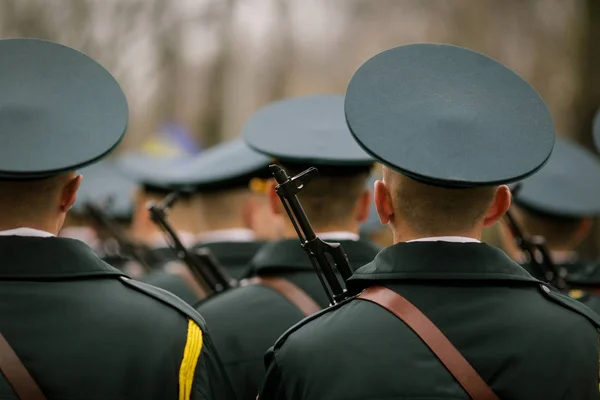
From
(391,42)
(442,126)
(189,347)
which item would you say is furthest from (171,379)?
(391,42)

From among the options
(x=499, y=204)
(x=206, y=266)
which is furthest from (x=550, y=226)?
(x=499, y=204)

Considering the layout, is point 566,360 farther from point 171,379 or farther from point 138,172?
point 138,172

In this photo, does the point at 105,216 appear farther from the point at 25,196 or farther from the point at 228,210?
the point at 25,196


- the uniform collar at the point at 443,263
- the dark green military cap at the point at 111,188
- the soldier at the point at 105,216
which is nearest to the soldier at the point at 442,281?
the uniform collar at the point at 443,263

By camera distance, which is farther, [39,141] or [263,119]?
[263,119]

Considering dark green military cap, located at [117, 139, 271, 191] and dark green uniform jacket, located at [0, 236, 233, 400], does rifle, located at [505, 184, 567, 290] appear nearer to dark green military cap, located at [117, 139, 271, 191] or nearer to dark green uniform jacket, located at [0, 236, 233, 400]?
dark green military cap, located at [117, 139, 271, 191]

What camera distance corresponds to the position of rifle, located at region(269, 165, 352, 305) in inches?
175

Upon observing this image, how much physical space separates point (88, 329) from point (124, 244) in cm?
635

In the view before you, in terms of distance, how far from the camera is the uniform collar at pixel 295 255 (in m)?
5.20

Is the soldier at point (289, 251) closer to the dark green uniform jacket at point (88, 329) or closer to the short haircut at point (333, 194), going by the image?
the short haircut at point (333, 194)

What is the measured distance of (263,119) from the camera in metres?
5.77

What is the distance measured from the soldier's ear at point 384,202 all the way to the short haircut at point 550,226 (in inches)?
127

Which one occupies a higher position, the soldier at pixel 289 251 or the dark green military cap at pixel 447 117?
the dark green military cap at pixel 447 117

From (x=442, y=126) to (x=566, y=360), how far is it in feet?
2.37
